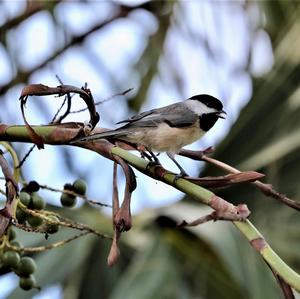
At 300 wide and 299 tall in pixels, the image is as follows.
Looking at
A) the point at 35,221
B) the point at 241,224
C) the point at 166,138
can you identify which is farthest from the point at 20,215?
the point at 166,138

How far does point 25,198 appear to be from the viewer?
100 centimetres

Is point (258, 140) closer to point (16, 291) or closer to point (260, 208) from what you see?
point (260, 208)

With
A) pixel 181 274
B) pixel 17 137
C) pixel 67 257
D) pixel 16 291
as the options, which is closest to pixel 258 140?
pixel 181 274

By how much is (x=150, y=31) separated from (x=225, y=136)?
30.7 inches

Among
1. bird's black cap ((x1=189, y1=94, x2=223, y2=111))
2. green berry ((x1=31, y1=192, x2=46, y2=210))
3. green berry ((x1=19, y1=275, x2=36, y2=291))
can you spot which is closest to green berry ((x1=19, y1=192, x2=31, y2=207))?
green berry ((x1=31, y1=192, x2=46, y2=210))

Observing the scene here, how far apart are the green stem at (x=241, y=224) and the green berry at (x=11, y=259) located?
26 cm

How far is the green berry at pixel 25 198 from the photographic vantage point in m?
1.00

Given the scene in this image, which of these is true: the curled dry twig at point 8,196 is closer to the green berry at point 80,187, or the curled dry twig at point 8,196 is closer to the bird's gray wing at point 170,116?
the green berry at point 80,187

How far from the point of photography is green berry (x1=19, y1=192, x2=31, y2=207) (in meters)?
1.00

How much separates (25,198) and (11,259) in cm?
8

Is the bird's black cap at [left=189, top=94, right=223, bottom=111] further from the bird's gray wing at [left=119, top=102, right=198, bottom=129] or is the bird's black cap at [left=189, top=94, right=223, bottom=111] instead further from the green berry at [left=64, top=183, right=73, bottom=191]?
the green berry at [left=64, top=183, right=73, bottom=191]

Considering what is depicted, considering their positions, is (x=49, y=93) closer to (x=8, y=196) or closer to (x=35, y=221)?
(x=8, y=196)

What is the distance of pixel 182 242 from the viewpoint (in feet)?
5.90

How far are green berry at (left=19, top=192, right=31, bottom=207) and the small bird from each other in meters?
0.32
